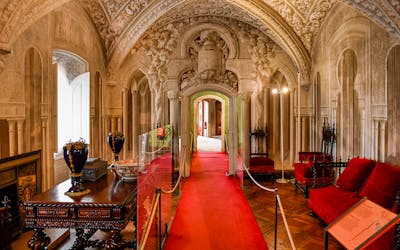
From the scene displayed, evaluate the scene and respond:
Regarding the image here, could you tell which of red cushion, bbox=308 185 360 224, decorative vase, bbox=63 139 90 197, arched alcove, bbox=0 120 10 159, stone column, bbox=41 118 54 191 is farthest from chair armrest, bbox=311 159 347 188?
arched alcove, bbox=0 120 10 159

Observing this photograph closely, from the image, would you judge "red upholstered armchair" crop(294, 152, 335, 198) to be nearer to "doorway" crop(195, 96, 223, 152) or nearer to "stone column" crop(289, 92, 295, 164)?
"stone column" crop(289, 92, 295, 164)

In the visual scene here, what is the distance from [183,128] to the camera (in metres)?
8.63

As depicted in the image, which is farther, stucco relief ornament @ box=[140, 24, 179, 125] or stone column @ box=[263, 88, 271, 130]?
stone column @ box=[263, 88, 271, 130]

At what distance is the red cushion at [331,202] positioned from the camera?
13.3 ft

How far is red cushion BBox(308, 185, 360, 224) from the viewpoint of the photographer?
405 cm

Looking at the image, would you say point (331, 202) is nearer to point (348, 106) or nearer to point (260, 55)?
point (348, 106)

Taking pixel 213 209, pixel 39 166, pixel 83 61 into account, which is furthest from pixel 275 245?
pixel 83 61

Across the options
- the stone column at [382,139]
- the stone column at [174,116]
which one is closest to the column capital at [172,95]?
the stone column at [174,116]

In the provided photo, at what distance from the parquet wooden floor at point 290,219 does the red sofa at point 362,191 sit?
Result: 11.3 inches

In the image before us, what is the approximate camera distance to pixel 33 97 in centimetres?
517

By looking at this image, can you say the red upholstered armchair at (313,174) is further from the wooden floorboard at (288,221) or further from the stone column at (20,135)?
the stone column at (20,135)

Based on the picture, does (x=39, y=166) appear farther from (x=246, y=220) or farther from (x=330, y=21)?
(x=330, y=21)

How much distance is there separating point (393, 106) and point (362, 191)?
148 centimetres

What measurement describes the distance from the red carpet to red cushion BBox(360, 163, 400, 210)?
1743 millimetres
